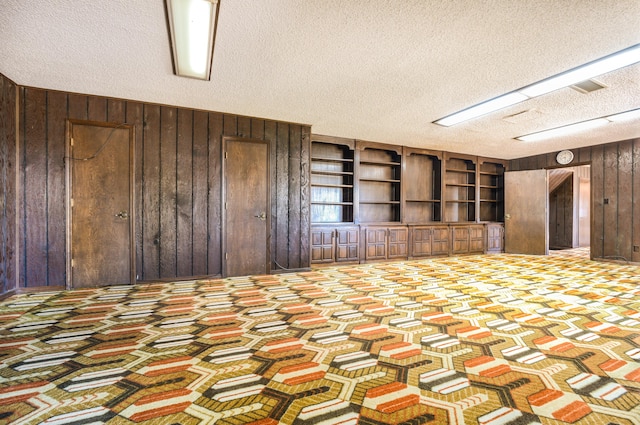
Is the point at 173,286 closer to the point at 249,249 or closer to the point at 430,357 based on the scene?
the point at 249,249

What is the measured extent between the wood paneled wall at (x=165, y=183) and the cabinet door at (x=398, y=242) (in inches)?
86.5

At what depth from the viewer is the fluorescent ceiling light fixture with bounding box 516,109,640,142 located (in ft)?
16.0

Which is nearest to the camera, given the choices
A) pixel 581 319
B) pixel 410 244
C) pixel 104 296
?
pixel 581 319

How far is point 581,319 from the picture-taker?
2951 mm


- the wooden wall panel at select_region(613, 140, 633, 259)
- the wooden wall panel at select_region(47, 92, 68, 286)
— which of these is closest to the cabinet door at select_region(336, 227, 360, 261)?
the wooden wall panel at select_region(47, 92, 68, 286)

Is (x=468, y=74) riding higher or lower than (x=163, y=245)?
higher

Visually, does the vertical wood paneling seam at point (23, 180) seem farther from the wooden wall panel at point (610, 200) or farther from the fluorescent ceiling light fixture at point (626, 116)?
the wooden wall panel at point (610, 200)

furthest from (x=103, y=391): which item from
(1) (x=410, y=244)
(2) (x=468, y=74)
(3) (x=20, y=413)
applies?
(1) (x=410, y=244)

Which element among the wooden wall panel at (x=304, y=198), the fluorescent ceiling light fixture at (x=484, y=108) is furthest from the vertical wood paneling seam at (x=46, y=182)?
the fluorescent ceiling light fixture at (x=484, y=108)

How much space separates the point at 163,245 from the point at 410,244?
200 inches

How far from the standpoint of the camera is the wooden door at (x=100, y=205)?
13.8ft

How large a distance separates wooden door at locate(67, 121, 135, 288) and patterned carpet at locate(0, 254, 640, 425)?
0.39m

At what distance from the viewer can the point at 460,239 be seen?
7.85m

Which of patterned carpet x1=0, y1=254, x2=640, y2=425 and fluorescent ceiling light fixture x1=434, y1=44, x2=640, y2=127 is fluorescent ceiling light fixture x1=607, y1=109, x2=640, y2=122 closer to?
fluorescent ceiling light fixture x1=434, y1=44, x2=640, y2=127
